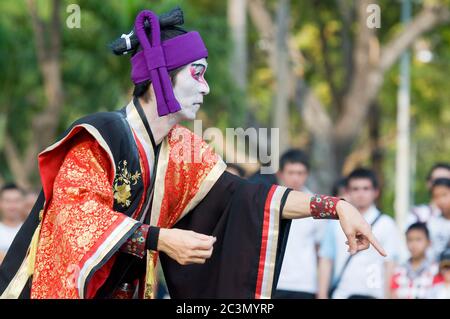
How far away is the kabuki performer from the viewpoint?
4426 mm

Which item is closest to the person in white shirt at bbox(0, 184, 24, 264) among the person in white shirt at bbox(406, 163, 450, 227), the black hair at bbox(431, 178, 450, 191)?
the person in white shirt at bbox(406, 163, 450, 227)

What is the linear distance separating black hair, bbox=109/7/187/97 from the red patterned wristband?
0.81m

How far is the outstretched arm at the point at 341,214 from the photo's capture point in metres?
4.46

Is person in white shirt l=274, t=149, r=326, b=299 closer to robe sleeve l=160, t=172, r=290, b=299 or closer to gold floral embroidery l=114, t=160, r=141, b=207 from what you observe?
robe sleeve l=160, t=172, r=290, b=299

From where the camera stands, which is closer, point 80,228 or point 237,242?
point 80,228

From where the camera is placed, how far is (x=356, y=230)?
4469mm

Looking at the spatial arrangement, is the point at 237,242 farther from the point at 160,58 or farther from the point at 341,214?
the point at 160,58

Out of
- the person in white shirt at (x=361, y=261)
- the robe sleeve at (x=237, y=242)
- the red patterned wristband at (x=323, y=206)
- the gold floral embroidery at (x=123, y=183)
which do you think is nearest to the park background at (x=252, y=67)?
the person in white shirt at (x=361, y=261)

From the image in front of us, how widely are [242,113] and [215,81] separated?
2.36 feet

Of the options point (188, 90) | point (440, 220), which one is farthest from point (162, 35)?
point (440, 220)

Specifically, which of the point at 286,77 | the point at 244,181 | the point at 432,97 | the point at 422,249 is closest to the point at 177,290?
the point at 244,181

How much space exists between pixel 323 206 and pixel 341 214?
0.12 meters

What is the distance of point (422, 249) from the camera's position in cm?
792

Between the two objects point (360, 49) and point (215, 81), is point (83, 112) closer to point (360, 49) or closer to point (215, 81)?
point (215, 81)
